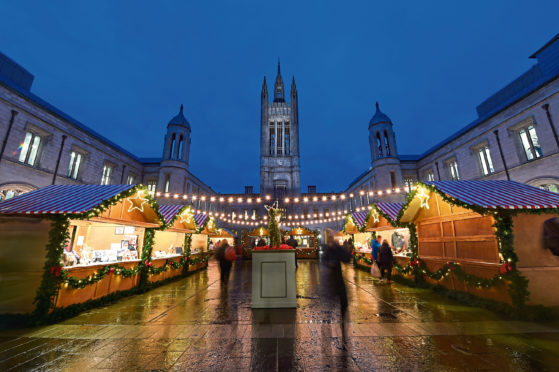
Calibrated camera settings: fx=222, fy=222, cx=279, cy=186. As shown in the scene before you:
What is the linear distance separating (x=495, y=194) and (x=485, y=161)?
628 inches

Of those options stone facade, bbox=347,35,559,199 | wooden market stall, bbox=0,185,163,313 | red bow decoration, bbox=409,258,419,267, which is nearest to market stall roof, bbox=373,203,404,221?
red bow decoration, bbox=409,258,419,267

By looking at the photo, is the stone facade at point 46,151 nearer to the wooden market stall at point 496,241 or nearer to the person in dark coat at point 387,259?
the person in dark coat at point 387,259

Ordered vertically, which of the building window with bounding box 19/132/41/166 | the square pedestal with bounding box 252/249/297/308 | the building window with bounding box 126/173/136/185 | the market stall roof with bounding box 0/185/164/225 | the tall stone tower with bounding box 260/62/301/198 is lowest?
the square pedestal with bounding box 252/249/297/308

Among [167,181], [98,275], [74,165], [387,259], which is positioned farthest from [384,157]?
[74,165]

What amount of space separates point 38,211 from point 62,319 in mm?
2442

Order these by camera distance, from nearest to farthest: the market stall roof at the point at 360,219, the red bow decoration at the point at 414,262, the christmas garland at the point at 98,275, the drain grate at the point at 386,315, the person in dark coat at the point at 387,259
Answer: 1. the drain grate at the point at 386,315
2. the christmas garland at the point at 98,275
3. the red bow decoration at the point at 414,262
4. the person in dark coat at the point at 387,259
5. the market stall roof at the point at 360,219

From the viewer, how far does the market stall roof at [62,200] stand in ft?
16.8

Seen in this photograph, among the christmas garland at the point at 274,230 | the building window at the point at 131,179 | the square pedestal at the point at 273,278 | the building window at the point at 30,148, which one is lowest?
the square pedestal at the point at 273,278

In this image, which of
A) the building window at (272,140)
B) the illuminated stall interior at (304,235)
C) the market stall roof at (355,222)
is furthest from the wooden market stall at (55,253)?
the building window at (272,140)

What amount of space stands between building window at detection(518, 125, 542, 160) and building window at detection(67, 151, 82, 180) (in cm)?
3204

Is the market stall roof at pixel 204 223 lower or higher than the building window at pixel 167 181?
lower

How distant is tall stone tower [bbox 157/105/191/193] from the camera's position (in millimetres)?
24531

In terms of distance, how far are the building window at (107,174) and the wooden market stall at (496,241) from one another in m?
25.0

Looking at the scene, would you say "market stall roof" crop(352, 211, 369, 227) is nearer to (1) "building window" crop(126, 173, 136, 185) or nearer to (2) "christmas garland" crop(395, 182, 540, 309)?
(2) "christmas garland" crop(395, 182, 540, 309)
